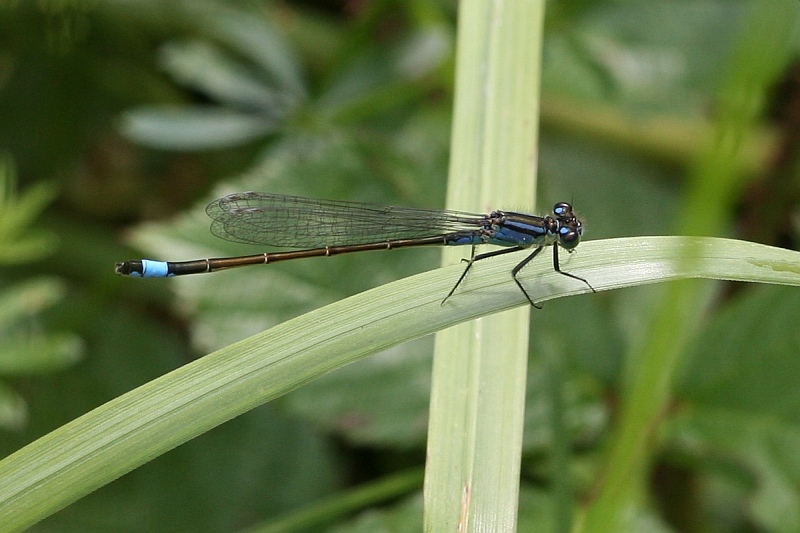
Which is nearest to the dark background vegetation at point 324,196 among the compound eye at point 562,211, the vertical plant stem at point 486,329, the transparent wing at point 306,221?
the transparent wing at point 306,221

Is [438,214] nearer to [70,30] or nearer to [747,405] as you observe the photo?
[747,405]

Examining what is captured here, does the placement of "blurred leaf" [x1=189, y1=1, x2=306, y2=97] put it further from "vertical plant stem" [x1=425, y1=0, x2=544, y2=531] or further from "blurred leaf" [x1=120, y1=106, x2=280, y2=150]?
"vertical plant stem" [x1=425, y1=0, x2=544, y2=531]

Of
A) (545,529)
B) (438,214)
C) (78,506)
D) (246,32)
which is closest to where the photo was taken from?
(438,214)

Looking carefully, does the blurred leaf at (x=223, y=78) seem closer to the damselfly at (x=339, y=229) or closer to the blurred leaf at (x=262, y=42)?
the blurred leaf at (x=262, y=42)

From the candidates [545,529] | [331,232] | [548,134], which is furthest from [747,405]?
[548,134]

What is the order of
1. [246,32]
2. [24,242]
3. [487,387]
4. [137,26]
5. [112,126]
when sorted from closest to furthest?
[487,387] → [24,242] → [246,32] → [137,26] → [112,126]

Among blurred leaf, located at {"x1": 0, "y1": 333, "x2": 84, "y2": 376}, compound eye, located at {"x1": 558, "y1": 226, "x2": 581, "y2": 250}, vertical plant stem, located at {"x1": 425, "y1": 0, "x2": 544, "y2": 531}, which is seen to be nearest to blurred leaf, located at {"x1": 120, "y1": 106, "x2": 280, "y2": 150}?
blurred leaf, located at {"x1": 0, "y1": 333, "x2": 84, "y2": 376}
